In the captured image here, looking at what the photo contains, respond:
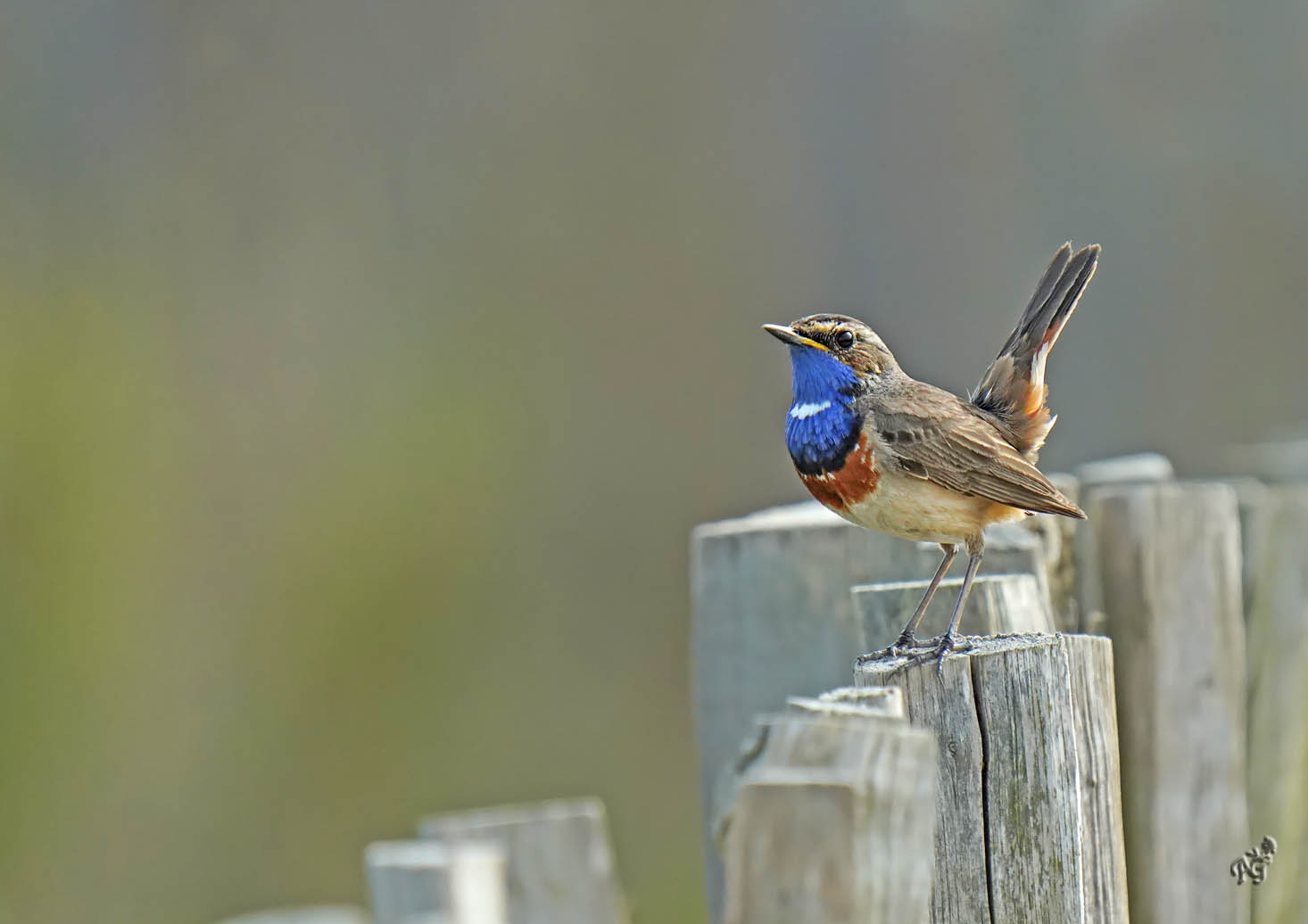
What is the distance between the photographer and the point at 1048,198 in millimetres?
7895

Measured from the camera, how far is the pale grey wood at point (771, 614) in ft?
10.2

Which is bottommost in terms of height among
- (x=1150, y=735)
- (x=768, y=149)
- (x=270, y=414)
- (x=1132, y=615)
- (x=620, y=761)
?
(x=620, y=761)

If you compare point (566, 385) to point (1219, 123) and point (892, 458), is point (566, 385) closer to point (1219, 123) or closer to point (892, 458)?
point (1219, 123)

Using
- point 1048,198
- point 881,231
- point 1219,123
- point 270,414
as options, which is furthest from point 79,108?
point 1219,123

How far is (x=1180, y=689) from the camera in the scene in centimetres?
316

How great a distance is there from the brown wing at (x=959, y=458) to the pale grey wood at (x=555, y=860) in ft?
4.02

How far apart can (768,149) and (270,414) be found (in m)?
2.95

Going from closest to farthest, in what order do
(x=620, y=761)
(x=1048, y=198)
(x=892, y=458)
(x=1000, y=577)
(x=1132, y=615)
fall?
1. (x=1000, y=577)
2. (x=892, y=458)
3. (x=1132, y=615)
4. (x=620, y=761)
5. (x=1048, y=198)

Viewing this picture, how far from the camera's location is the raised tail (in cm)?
332

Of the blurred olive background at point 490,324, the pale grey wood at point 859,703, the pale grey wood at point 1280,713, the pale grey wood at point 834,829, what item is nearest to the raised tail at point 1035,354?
the pale grey wood at point 1280,713

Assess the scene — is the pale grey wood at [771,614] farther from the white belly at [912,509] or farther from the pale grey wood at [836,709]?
the pale grey wood at [836,709]

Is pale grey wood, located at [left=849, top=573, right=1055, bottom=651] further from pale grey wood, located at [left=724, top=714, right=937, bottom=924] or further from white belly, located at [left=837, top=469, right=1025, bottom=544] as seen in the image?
pale grey wood, located at [left=724, top=714, right=937, bottom=924]

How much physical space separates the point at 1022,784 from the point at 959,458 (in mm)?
1043

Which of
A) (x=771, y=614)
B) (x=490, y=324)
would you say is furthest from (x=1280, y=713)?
(x=490, y=324)
